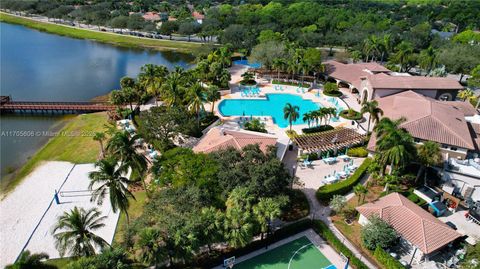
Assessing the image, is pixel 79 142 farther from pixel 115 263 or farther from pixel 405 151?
pixel 405 151

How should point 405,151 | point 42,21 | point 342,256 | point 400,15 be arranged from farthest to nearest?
point 400,15
point 42,21
point 405,151
point 342,256

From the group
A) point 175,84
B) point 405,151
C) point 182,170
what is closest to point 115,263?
point 182,170

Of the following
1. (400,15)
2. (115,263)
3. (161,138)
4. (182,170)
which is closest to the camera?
(115,263)

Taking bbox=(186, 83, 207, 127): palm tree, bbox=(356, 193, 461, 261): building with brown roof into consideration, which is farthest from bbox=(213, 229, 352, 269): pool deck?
bbox=(186, 83, 207, 127): palm tree

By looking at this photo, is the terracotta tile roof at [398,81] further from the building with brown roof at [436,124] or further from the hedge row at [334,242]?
the hedge row at [334,242]

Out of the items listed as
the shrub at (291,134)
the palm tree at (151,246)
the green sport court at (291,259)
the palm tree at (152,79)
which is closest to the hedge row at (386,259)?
the green sport court at (291,259)

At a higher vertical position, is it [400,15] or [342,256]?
[400,15]

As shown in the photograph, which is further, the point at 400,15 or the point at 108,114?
the point at 400,15
